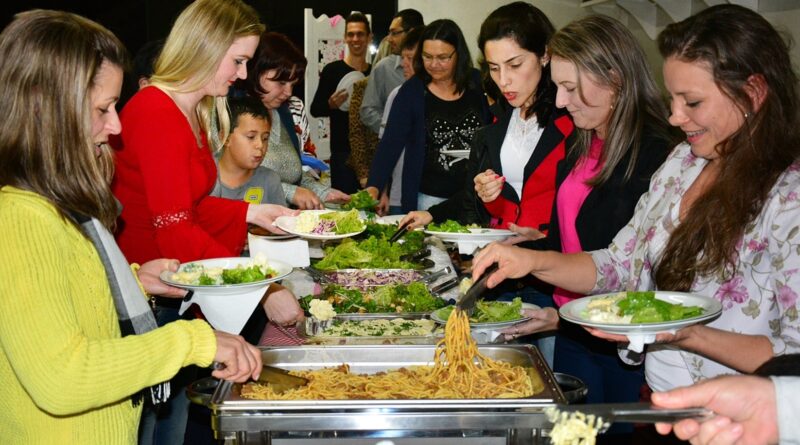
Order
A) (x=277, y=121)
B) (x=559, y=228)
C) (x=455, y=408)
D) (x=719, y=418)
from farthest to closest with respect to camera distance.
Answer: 1. (x=277, y=121)
2. (x=559, y=228)
3. (x=455, y=408)
4. (x=719, y=418)

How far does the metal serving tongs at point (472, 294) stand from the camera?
2.01 meters

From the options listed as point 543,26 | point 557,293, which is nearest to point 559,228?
point 557,293

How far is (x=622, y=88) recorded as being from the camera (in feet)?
7.85

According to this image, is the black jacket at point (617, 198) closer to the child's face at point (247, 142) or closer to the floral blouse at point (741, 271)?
the floral blouse at point (741, 271)

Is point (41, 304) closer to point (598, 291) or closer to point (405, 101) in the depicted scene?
point (598, 291)

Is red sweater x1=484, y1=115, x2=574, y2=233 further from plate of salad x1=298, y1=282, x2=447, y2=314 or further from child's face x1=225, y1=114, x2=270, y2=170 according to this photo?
child's face x1=225, y1=114, x2=270, y2=170

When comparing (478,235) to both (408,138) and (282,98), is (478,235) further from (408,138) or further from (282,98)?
(408,138)

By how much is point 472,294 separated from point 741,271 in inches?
25.6

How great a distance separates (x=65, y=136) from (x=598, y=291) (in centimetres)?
141

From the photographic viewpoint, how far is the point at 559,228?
2625 millimetres

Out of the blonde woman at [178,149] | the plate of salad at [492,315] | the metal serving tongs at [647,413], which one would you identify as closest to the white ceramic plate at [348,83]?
the blonde woman at [178,149]

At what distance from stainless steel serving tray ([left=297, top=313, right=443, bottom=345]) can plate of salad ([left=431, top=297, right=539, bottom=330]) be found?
0.08 m

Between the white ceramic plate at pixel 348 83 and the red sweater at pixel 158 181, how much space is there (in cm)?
407

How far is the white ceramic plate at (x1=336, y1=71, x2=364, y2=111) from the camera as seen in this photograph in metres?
6.57
